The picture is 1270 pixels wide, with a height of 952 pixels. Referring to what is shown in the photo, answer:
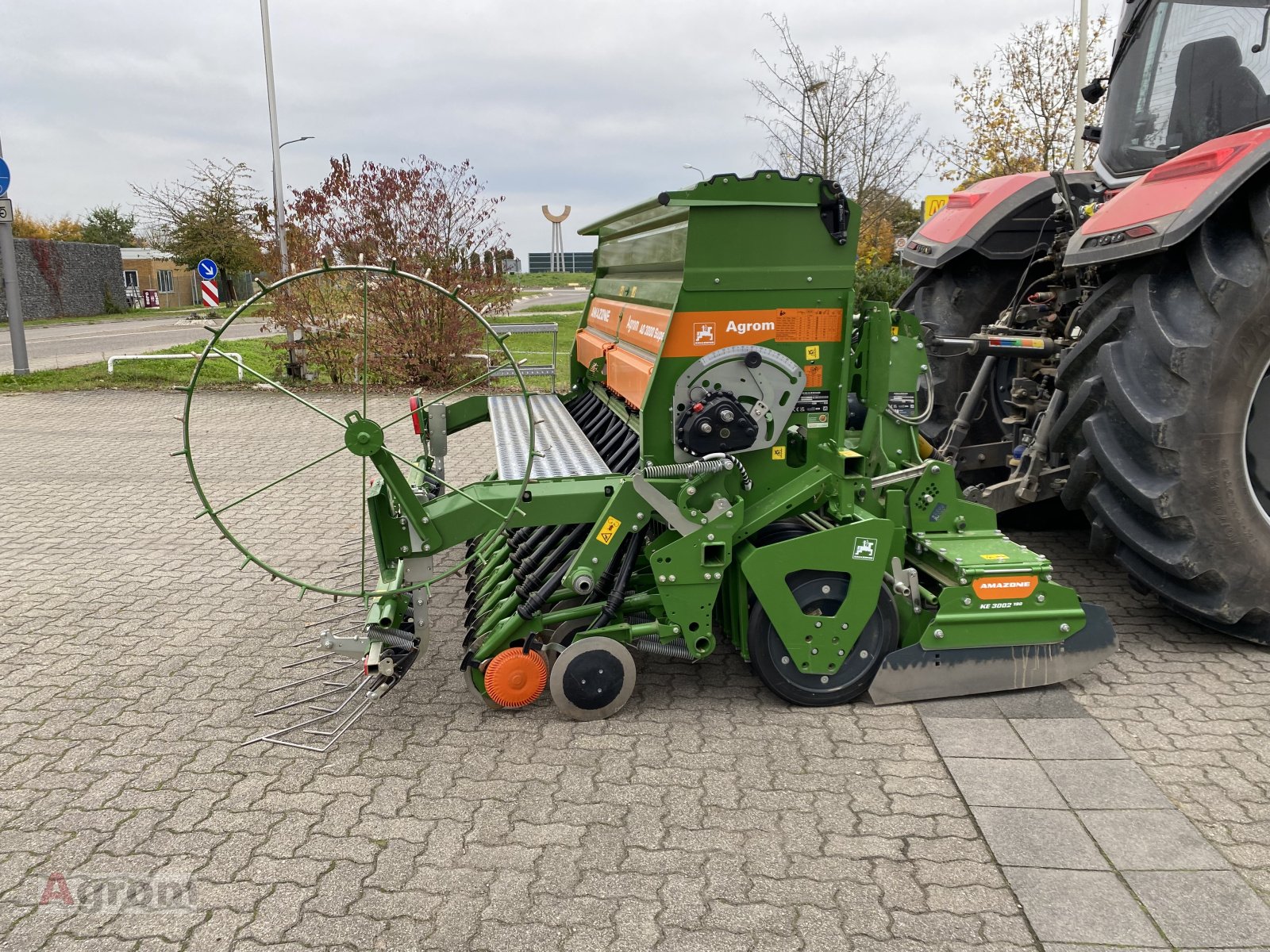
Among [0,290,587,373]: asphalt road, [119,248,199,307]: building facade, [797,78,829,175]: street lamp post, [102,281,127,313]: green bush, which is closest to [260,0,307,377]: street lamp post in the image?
[0,290,587,373]: asphalt road

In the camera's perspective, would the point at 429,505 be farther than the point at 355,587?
No

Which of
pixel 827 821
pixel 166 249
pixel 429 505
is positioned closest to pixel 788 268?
pixel 429 505

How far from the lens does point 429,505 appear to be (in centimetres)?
342

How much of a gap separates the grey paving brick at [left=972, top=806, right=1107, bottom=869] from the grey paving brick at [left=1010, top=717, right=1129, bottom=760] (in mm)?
380

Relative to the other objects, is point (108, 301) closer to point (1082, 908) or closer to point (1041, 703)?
point (1041, 703)

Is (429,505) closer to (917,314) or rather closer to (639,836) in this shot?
(639,836)

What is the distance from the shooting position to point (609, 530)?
3.46m

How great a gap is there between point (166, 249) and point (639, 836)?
33048 mm

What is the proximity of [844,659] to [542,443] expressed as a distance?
159 centimetres

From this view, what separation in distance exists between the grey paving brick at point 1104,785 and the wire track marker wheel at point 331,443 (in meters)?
2.03

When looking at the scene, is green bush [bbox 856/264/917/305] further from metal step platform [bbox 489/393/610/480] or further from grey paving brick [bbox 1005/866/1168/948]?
grey paving brick [bbox 1005/866/1168/948]

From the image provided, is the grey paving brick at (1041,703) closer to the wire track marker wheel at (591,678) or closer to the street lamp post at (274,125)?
the wire track marker wheel at (591,678)

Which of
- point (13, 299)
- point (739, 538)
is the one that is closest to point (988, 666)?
point (739, 538)

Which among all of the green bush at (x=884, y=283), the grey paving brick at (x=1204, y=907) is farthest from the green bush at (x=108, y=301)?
the grey paving brick at (x=1204, y=907)
